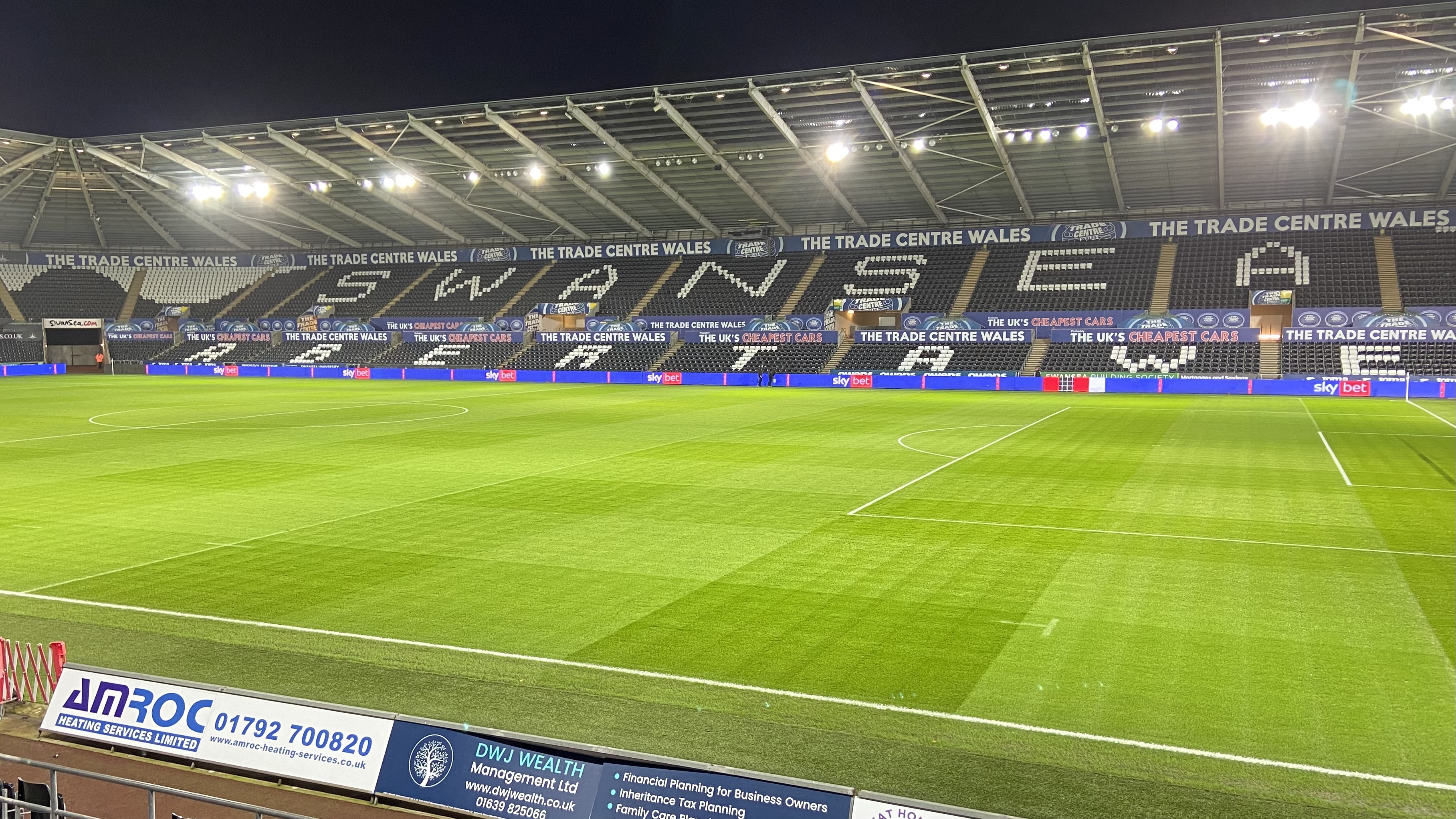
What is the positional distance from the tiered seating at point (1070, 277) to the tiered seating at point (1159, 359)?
334 cm

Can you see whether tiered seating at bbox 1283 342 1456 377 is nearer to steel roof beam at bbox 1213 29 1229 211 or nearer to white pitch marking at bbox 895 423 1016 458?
steel roof beam at bbox 1213 29 1229 211

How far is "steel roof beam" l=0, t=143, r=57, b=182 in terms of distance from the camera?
53844mm

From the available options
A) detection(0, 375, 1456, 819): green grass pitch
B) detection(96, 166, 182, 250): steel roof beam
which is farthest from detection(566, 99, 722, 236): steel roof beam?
detection(96, 166, 182, 250): steel roof beam

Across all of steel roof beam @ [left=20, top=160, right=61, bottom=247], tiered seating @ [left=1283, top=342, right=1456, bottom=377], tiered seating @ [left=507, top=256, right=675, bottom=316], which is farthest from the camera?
tiered seating @ [left=507, top=256, right=675, bottom=316]

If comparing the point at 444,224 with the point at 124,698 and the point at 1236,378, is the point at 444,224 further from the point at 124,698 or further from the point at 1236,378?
the point at 124,698

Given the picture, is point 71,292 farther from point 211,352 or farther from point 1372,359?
point 1372,359

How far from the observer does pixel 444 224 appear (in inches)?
2751

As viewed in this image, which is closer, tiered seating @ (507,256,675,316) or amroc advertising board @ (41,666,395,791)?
amroc advertising board @ (41,666,395,791)

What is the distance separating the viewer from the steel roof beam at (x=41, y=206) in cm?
6128

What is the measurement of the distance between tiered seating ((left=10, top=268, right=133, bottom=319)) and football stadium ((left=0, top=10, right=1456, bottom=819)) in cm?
37

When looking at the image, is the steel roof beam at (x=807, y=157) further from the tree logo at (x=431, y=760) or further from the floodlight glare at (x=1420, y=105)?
the tree logo at (x=431, y=760)

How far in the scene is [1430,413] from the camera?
34.2 m

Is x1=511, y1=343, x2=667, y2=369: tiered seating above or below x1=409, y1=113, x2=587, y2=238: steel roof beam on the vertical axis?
below

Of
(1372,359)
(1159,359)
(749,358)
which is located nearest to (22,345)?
(749,358)
